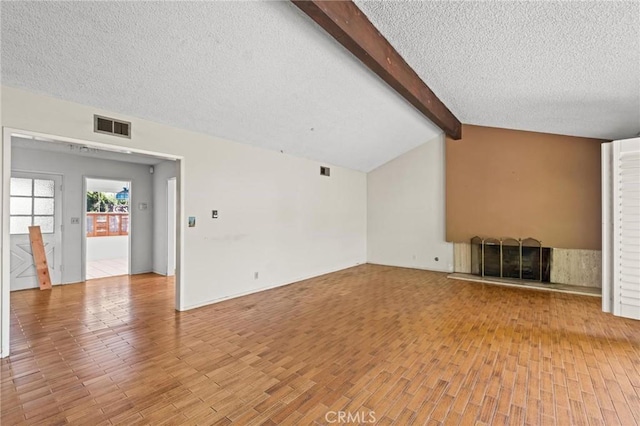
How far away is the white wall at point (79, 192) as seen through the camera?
18.1 feet

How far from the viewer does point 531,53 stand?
305 centimetres

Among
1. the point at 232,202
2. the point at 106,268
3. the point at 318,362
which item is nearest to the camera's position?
the point at 318,362

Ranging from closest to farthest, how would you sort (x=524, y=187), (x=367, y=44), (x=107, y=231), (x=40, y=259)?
(x=367, y=44) < (x=40, y=259) < (x=524, y=187) < (x=107, y=231)

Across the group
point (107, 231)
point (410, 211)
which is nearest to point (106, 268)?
point (107, 231)

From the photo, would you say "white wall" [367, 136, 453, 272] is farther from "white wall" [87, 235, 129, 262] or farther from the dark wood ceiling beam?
"white wall" [87, 235, 129, 262]

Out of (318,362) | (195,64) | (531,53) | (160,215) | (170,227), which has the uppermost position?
(531,53)

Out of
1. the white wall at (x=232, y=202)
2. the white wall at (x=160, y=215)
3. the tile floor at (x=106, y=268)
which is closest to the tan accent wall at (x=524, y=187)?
the white wall at (x=232, y=202)

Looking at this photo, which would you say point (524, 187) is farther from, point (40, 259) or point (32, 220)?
point (32, 220)

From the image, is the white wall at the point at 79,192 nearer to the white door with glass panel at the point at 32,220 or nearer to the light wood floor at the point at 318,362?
the white door with glass panel at the point at 32,220

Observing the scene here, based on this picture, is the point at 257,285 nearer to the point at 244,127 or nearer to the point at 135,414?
the point at 244,127

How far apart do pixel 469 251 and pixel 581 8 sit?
17.4 feet

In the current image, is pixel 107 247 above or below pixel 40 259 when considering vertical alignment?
below

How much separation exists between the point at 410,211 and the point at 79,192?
24.3ft

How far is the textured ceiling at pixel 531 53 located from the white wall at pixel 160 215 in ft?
17.8
